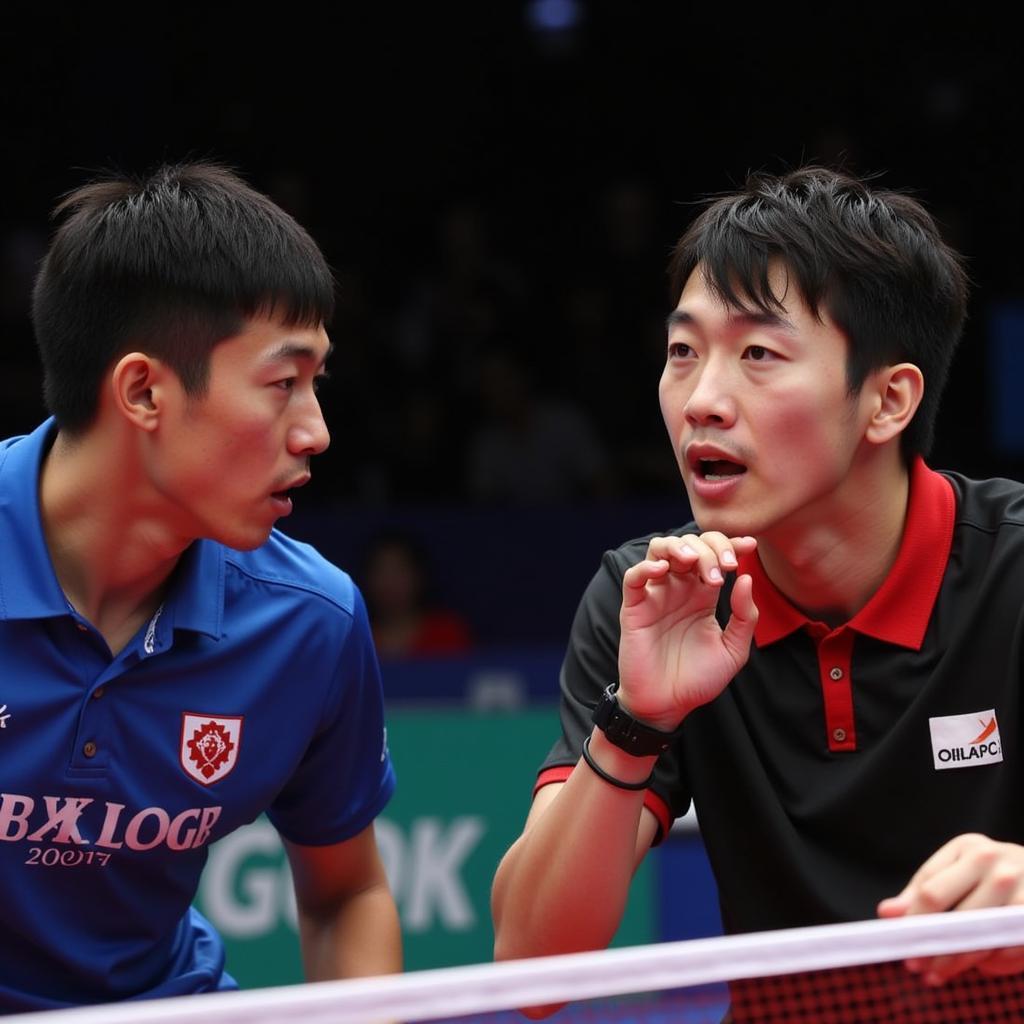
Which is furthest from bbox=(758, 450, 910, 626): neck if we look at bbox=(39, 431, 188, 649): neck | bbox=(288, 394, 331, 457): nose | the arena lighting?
the arena lighting

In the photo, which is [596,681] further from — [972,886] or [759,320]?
[972,886]

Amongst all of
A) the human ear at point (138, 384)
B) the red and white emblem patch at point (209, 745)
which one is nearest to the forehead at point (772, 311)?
the human ear at point (138, 384)

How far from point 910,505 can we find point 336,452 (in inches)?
241

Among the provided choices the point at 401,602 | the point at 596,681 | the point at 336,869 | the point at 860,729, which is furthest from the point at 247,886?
the point at 860,729

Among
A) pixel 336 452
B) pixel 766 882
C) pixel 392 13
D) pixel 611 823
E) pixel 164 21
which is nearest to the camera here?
pixel 611 823

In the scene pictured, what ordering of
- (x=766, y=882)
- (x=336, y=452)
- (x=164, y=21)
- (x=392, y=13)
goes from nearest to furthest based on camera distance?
1. (x=766, y=882)
2. (x=336, y=452)
3. (x=164, y=21)
4. (x=392, y=13)

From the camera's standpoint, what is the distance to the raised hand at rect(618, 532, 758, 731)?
2785 mm

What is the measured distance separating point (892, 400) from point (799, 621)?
0.45 m

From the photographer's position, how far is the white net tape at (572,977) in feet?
6.21

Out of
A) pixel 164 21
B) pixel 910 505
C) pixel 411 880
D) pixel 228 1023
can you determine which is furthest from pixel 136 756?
pixel 164 21

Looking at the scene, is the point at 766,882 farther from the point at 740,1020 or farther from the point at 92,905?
the point at 92,905

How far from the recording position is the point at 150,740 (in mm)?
2949

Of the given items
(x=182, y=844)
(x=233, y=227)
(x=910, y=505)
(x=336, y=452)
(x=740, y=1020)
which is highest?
(x=336, y=452)

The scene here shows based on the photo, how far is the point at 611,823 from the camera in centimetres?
282
